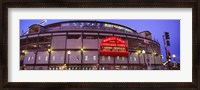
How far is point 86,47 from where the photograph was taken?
11.8 ft

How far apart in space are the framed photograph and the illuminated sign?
13 millimetres

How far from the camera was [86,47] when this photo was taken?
142 inches

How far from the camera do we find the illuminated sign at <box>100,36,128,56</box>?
364 cm

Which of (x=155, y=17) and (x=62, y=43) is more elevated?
(x=155, y=17)

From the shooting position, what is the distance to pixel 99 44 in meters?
3.64

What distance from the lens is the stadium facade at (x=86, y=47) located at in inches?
141

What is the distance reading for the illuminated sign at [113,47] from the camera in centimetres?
364

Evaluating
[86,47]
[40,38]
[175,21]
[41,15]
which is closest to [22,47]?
[40,38]

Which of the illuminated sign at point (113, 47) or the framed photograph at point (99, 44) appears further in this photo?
the illuminated sign at point (113, 47)

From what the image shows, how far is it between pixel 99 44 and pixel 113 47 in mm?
187

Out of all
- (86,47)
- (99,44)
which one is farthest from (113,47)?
(86,47)

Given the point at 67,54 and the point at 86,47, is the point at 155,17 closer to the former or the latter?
the point at 86,47

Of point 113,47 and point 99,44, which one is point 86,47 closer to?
point 99,44
